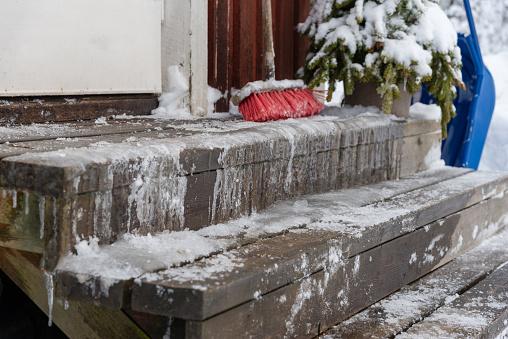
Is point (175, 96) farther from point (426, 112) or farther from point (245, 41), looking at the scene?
point (426, 112)

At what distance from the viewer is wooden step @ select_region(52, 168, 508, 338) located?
173 centimetres

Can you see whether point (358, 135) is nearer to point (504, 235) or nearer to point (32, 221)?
point (504, 235)

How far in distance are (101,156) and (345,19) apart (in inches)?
106

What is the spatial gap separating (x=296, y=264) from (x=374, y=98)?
246 cm

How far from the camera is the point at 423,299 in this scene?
274cm

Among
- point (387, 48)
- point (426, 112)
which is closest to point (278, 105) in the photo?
point (387, 48)

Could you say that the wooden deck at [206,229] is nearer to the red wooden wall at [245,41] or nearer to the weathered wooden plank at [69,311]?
the weathered wooden plank at [69,311]

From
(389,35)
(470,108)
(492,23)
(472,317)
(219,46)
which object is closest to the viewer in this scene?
(472,317)

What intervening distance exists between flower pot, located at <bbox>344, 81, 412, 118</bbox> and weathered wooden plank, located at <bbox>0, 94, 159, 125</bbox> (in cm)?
146

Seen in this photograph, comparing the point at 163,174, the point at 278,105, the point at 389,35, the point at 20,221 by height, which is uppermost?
the point at 389,35

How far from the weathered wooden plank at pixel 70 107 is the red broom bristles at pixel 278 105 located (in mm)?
641

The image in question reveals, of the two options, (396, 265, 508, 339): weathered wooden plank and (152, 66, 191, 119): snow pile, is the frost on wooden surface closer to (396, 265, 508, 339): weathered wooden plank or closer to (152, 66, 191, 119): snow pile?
(396, 265, 508, 339): weathered wooden plank

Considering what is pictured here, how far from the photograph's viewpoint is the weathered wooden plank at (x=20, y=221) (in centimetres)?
189

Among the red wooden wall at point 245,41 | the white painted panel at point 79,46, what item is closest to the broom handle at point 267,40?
the red wooden wall at point 245,41
